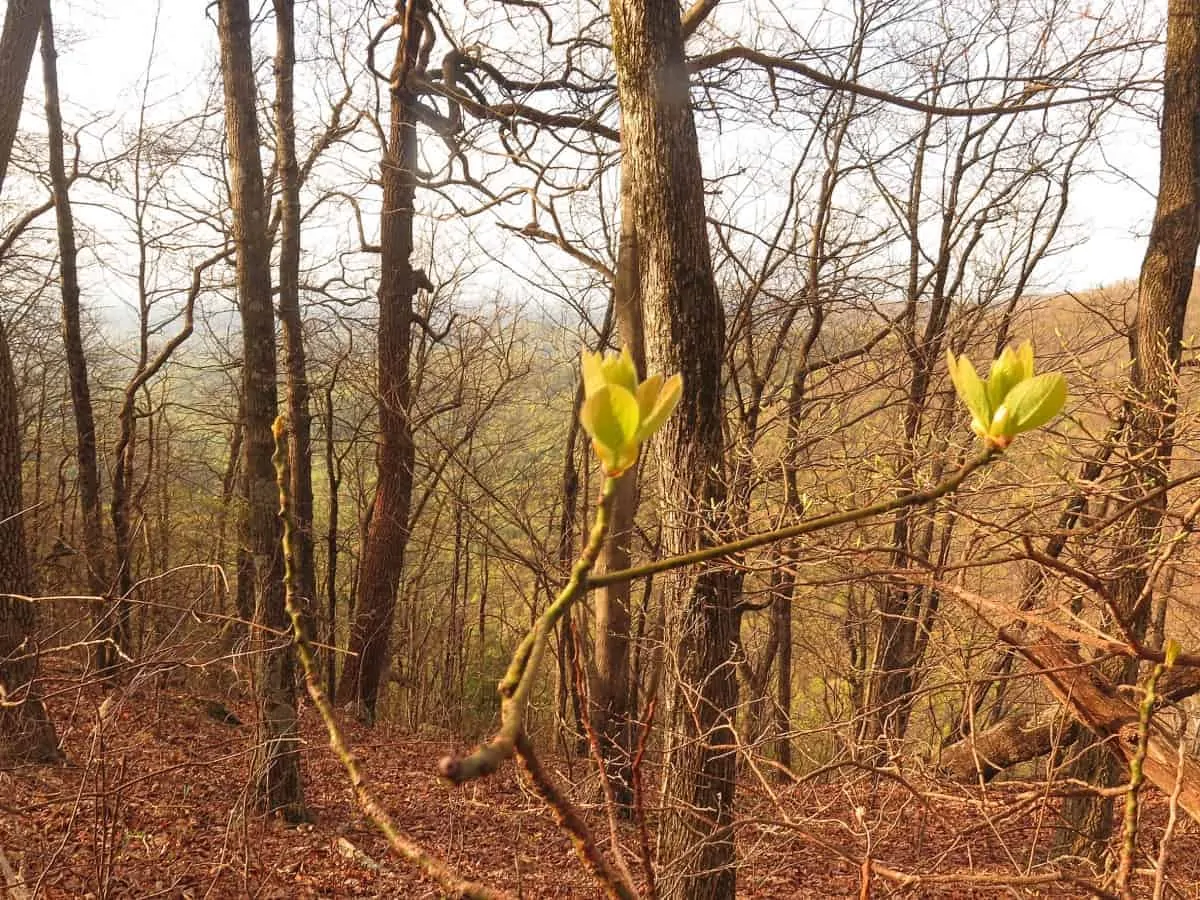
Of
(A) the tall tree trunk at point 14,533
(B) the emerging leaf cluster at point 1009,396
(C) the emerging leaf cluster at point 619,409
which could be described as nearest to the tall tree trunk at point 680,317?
(B) the emerging leaf cluster at point 1009,396

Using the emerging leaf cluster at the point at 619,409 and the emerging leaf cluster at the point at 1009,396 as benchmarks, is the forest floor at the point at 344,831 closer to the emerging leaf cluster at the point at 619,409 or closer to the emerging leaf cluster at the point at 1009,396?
the emerging leaf cluster at the point at 1009,396

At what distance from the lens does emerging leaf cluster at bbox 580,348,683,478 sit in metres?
0.43

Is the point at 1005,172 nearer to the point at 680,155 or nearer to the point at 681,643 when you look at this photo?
the point at 680,155

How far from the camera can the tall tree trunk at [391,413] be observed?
29.0 feet

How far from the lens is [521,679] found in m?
0.37

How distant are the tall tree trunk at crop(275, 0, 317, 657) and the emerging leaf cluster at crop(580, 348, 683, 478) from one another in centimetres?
772

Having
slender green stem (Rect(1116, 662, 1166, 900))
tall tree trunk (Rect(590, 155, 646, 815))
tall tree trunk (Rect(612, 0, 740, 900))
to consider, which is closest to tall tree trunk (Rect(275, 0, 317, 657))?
tall tree trunk (Rect(590, 155, 646, 815))

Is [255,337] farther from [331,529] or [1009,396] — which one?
[331,529]

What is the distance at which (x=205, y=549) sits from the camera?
12.6m

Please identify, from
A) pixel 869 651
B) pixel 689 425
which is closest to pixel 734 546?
pixel 689 425

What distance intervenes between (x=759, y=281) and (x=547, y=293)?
2622 millimetres

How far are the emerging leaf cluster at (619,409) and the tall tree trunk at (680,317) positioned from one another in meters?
3.48

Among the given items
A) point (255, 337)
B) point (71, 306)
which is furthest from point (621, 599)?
point (71, 306)

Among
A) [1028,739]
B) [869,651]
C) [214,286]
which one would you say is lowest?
[869,651]
